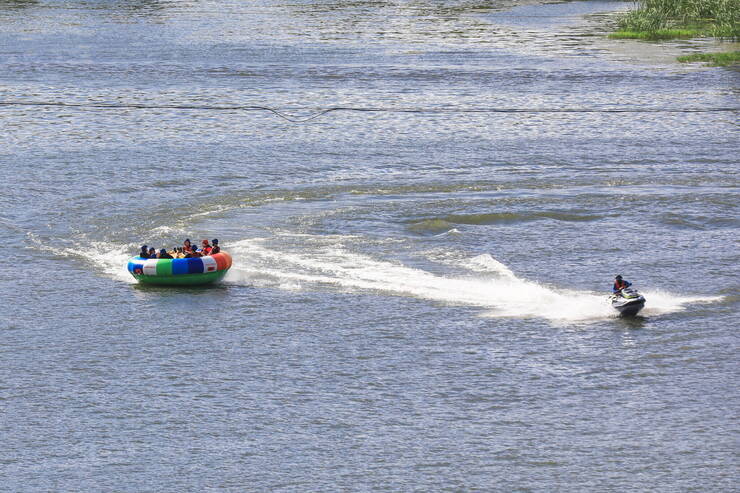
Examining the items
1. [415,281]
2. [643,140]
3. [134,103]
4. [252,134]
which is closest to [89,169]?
[252,134]

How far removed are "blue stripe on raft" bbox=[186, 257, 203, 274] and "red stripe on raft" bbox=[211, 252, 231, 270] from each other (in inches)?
23.6

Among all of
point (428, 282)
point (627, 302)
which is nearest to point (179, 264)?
point (428, 282)

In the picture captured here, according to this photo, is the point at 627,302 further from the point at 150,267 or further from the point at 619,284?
the point at 150,267

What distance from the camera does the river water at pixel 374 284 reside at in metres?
32.7

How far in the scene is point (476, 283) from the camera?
4553 centimetres

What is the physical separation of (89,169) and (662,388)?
37.6 metres

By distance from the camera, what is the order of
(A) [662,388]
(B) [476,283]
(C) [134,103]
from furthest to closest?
(C) [134,103] < (B) [476,283] < (A) [662,388]

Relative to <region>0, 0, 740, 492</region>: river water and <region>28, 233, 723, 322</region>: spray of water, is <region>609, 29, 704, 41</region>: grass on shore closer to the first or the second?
<region>0, 0, 740, 492</region>: river water

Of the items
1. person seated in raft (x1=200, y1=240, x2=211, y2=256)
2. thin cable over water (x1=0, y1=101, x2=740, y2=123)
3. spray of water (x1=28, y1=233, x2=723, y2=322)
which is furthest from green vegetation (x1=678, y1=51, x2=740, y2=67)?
person seated in raft (x1=200, y1=240, x2=211, y2=256)

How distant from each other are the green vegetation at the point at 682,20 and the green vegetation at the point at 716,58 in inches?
391

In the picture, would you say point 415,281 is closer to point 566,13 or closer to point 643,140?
point 643,140

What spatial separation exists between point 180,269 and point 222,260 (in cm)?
163

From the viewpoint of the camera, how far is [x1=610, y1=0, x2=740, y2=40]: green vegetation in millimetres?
111438

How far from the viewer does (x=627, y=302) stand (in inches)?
1615
